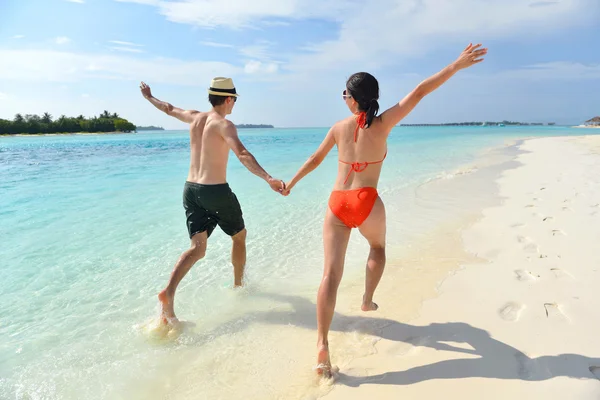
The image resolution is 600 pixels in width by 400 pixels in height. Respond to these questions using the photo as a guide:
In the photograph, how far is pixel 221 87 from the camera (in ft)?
11.8

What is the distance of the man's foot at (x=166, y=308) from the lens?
133 inches

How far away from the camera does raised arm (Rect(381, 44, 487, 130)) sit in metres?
2.58

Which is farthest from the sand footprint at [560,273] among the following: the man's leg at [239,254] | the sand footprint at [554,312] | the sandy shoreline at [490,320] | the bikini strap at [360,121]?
the man's leg at [239,254]

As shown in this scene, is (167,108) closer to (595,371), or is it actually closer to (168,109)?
(168,109)

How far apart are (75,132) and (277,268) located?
4335 inches

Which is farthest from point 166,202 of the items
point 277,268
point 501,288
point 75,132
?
point 75,132

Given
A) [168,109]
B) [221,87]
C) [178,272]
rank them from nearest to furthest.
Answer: [178,272], [221,87], [168,109]

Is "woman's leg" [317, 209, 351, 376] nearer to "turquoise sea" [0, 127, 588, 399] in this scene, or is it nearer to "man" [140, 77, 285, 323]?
"turquoise sea" [0, 127, 588, 399]

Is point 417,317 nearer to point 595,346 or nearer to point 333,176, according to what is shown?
point 595,346

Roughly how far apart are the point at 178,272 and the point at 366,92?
2.28m

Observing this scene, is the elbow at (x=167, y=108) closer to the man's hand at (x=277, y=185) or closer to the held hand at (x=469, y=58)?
the man's hand at (x=277, y=185)

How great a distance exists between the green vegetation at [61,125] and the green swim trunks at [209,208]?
102m

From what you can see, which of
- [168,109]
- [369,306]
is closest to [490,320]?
[369,306]

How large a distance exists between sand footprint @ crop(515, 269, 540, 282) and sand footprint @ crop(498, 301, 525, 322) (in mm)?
545
